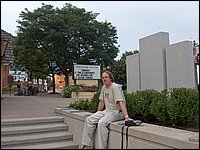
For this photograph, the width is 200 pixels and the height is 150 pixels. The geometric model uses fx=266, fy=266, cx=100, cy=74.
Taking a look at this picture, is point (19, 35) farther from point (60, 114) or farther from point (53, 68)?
point (60, 114)

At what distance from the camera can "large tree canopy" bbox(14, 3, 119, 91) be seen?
956 inches

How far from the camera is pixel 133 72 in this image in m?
11.5

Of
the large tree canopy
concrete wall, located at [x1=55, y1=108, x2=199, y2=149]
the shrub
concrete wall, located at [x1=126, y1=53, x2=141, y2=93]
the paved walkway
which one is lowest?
the paved walkway

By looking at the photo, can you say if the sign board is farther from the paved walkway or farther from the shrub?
the shrub

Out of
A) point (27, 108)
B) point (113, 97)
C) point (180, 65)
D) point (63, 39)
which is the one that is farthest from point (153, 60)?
point (63, 39)

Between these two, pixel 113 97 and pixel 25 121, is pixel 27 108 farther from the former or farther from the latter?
pixel 113 97

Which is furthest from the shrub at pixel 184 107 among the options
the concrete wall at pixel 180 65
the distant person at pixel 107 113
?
the concrete wall at pixel 180 65

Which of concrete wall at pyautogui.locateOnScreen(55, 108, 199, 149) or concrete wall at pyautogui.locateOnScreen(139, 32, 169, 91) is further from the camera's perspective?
concrete wall at pyautogui.locateOnScreen(139, 32, 169, 91)

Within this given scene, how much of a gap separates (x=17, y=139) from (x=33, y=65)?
72.8 feet

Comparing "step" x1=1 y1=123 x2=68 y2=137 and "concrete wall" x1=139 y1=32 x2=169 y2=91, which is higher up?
"concrete wall" x1=139 y1=32 x2=169 y2=91

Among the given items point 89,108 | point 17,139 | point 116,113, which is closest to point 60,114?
point 89,108

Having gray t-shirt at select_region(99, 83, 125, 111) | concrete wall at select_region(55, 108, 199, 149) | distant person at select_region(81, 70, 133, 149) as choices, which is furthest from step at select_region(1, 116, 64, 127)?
gray t-shirt at select_region(99, 83, 125, 111)

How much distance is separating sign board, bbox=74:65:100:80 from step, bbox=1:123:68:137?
13913mm

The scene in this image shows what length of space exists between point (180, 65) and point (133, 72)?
9.72ft
